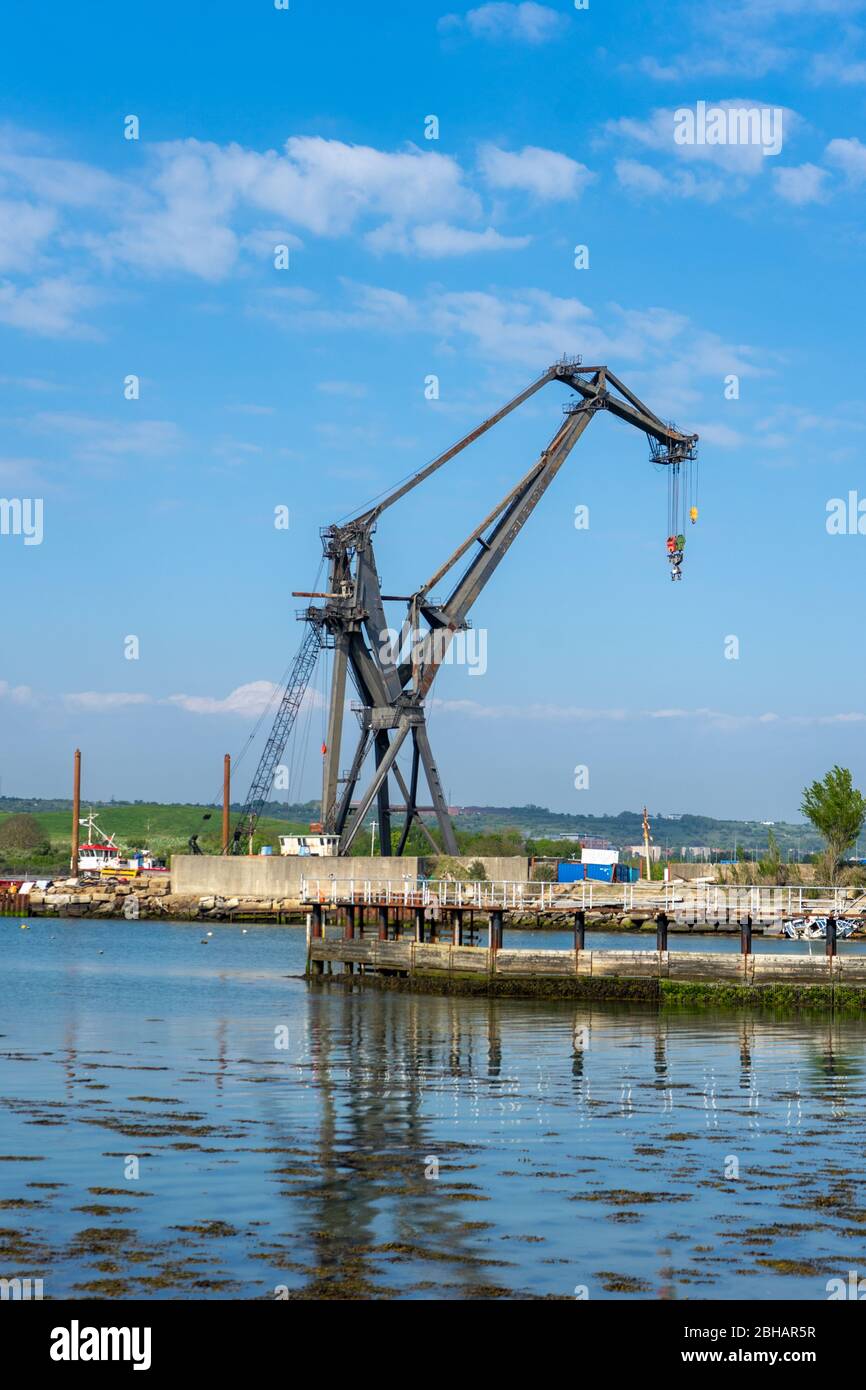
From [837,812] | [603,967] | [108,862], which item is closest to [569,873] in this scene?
[837,812]

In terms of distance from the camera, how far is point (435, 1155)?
22.4 metres

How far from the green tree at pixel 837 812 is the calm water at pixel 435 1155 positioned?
70.9 meters

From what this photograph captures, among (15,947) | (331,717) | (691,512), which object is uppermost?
(691,512)

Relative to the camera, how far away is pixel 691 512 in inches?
3248

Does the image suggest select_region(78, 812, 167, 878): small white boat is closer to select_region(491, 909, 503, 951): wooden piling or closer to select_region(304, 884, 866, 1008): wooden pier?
select_region(304, 884, 866, 1008): wooden pier

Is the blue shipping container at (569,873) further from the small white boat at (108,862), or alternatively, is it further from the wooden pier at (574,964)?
the wooden pier at (574,964)

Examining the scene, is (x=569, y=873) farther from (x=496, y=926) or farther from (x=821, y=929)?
(x=496, y=926)

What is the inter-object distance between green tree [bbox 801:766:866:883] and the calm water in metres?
70.9

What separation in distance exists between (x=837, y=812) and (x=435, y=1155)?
94099mm

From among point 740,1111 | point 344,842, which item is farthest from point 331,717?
point 740,1111

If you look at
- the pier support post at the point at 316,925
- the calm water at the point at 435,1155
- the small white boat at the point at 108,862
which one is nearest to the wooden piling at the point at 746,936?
the calm water at the point at 435,1155
